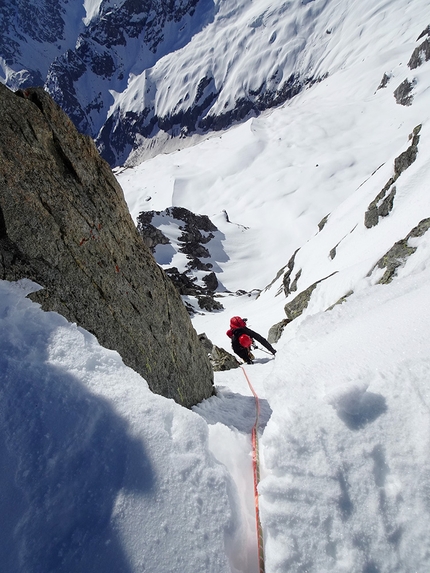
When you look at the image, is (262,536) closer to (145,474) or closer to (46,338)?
(145,474)

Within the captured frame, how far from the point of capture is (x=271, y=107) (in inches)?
4136

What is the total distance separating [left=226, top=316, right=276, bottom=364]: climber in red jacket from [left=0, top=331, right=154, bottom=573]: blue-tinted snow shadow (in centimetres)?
742

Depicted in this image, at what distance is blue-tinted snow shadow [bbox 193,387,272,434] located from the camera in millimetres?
5107

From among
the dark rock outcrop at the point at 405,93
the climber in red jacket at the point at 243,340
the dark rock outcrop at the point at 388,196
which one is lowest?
the climber in red jacket at the point at 243,340

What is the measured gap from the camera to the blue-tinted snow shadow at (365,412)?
2783 mm

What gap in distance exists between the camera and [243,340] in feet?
32.7

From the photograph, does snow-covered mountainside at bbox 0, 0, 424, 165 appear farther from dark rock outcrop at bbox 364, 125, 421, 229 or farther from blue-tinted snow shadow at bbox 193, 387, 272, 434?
blue-tinted snow shadow at bbox 193, 387, 272, 434

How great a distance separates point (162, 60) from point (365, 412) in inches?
6799

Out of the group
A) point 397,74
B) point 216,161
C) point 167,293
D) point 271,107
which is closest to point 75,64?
point 271,107

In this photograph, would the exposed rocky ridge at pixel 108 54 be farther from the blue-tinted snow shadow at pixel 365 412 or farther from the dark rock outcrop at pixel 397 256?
the blue-tinted snow shadow at pixel 365 412

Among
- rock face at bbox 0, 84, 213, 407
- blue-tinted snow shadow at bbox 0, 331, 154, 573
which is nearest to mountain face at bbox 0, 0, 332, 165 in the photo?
rock face at bbox 0, 84, 213, 407

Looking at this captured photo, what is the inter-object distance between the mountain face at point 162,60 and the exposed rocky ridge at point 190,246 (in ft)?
257

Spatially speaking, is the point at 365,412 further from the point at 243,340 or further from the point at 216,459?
the point at 243,340

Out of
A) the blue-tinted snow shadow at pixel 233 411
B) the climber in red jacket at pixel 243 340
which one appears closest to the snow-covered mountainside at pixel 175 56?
the climber in red jacket at pixel 243 340
